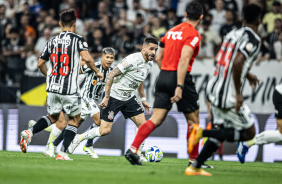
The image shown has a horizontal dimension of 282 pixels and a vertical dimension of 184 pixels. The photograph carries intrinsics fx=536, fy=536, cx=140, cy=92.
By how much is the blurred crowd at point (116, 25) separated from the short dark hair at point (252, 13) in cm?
724

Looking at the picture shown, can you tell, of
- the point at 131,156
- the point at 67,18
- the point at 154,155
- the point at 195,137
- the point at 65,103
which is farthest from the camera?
the point at 154,155

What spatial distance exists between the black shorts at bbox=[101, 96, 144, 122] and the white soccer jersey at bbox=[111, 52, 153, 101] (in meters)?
0.08

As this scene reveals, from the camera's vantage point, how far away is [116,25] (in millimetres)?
17234

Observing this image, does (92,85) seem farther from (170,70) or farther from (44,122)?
(170,70)

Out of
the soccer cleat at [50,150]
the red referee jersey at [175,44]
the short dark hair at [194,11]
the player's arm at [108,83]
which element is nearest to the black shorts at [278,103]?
the red referee jersey at [175,44]

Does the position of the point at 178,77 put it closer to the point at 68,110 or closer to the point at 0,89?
the point at 68,110

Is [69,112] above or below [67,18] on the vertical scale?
below

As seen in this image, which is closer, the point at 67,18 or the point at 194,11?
the point at 194,11

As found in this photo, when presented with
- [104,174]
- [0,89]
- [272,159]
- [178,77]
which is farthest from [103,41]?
[104,174]

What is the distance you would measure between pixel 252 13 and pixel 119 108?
414cm

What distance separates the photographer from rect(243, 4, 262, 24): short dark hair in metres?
6.96

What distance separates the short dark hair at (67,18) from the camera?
29.0 feet

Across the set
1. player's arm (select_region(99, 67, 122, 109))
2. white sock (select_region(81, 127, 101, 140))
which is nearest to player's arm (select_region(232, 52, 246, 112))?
player's arm (select_region(99, 67, 122, 109))

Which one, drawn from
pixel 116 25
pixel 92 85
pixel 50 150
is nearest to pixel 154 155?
pixel 50 150
